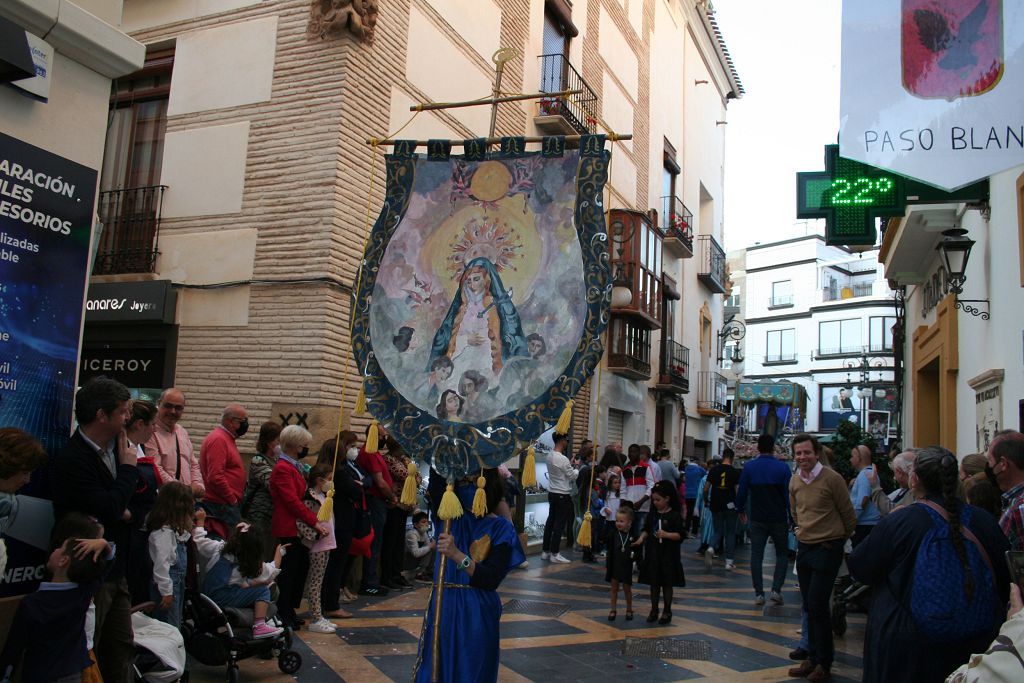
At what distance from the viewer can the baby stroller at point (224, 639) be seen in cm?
548

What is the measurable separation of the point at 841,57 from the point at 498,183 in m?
2.03

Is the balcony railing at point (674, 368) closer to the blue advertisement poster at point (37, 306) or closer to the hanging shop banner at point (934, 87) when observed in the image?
the hanging shop banner at point (934, 87)

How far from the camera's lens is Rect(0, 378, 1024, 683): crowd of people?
3795 mm

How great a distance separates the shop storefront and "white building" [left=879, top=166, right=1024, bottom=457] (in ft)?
32.2

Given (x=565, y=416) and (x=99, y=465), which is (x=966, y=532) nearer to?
(x=565, y=416)

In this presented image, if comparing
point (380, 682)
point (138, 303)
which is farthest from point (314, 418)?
point (380, 682)

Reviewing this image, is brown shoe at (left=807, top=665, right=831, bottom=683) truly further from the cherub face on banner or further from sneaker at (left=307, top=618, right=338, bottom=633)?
sneaker at (left=307, top=618, right=338, bottom=633)

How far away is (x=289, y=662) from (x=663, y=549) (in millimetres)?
4155

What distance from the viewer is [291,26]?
11.1m

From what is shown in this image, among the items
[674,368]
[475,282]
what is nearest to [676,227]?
[674,368]

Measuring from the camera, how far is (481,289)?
16.0 feet

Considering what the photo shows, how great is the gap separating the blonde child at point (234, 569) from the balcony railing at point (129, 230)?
6.84 m

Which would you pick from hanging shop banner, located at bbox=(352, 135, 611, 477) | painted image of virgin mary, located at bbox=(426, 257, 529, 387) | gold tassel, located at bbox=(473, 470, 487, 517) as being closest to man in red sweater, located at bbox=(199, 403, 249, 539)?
hanging shop banner, located at bbox=(352, 135, 611, 477)

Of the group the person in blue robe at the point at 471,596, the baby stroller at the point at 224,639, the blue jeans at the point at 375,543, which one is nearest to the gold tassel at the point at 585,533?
the person in blue robe at the point at 471,596
